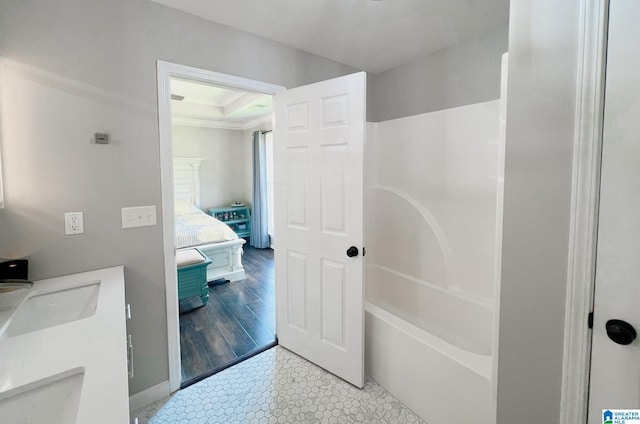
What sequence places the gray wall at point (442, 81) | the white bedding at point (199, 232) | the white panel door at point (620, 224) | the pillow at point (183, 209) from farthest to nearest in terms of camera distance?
the pillow at point (183, 209) < the white bedding at point (199, 232) < the gray wall at point (442, 81) < the white panel door at point (620, 224)

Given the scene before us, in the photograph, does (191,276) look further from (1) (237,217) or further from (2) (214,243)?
(1) (237,217)

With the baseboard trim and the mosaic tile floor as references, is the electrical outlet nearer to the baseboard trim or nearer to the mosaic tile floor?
the baseboard trim

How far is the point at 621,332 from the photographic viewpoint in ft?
2.43

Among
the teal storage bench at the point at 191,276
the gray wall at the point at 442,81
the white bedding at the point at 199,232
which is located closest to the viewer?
→ the gray wall at the point at 442,81

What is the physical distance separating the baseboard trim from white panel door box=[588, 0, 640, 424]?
83.9 inches

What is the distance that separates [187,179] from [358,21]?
4.69 m

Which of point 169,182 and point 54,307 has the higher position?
point 169,182

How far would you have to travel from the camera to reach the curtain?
5207 mm

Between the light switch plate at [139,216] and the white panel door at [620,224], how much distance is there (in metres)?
2.05

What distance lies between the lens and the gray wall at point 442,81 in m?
1.95

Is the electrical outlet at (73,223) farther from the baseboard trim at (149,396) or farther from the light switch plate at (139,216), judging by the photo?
the baseboard trim at (149,396)

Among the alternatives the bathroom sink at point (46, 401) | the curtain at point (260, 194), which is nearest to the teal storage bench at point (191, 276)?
the bathroom sink at point (46, 401)

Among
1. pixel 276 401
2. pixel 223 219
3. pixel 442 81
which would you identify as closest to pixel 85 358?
pixel 276 401

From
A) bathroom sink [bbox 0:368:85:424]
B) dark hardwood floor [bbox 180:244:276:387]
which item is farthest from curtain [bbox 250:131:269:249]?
bathroom sink [bbox 0:368:85:424]
